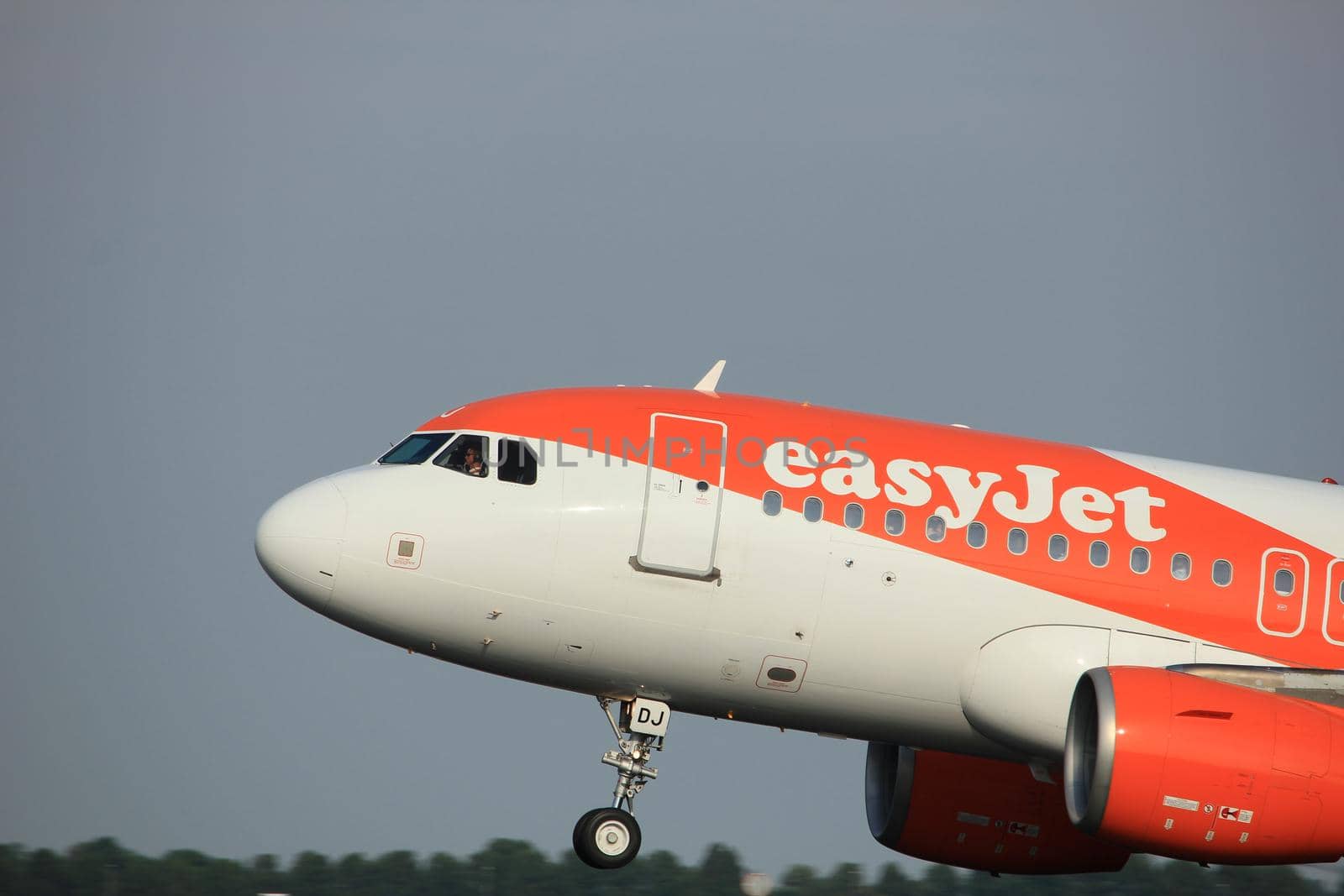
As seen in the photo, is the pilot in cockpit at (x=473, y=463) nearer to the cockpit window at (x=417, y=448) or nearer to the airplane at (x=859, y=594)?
the airplane at (x=859, y=594)

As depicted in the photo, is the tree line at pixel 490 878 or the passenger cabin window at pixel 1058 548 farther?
the tree line at pixel 490 878

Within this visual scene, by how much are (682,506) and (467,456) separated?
8.97ft

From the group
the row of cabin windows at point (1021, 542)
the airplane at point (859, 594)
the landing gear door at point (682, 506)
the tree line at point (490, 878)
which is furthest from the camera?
the tree line at point (490, 878)

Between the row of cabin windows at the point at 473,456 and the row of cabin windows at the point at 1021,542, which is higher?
the row of cabin windows at the point at 473,456

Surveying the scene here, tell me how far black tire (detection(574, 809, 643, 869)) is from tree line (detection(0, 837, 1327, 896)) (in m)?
45.9

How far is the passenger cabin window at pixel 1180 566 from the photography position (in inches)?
998

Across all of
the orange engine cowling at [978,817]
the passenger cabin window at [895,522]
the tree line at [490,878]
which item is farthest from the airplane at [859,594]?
the tree line at [490,878]

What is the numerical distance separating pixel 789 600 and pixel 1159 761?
183 inches

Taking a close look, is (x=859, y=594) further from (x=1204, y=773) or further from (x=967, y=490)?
(x=1204, y=773)

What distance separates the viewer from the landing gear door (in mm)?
24062

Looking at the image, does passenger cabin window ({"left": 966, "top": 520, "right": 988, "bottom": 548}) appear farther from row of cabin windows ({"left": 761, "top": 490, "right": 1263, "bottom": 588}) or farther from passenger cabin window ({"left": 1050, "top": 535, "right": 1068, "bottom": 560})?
passenger cabin window ({"left": 1050, "top": 535, "right": 1068, "bottom": 560})

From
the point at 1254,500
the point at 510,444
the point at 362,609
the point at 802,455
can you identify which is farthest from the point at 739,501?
the point at 1254,500

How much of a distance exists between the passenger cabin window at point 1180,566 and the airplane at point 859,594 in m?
0.03

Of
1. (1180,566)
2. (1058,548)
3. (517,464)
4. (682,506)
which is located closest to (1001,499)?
(1058,548)
